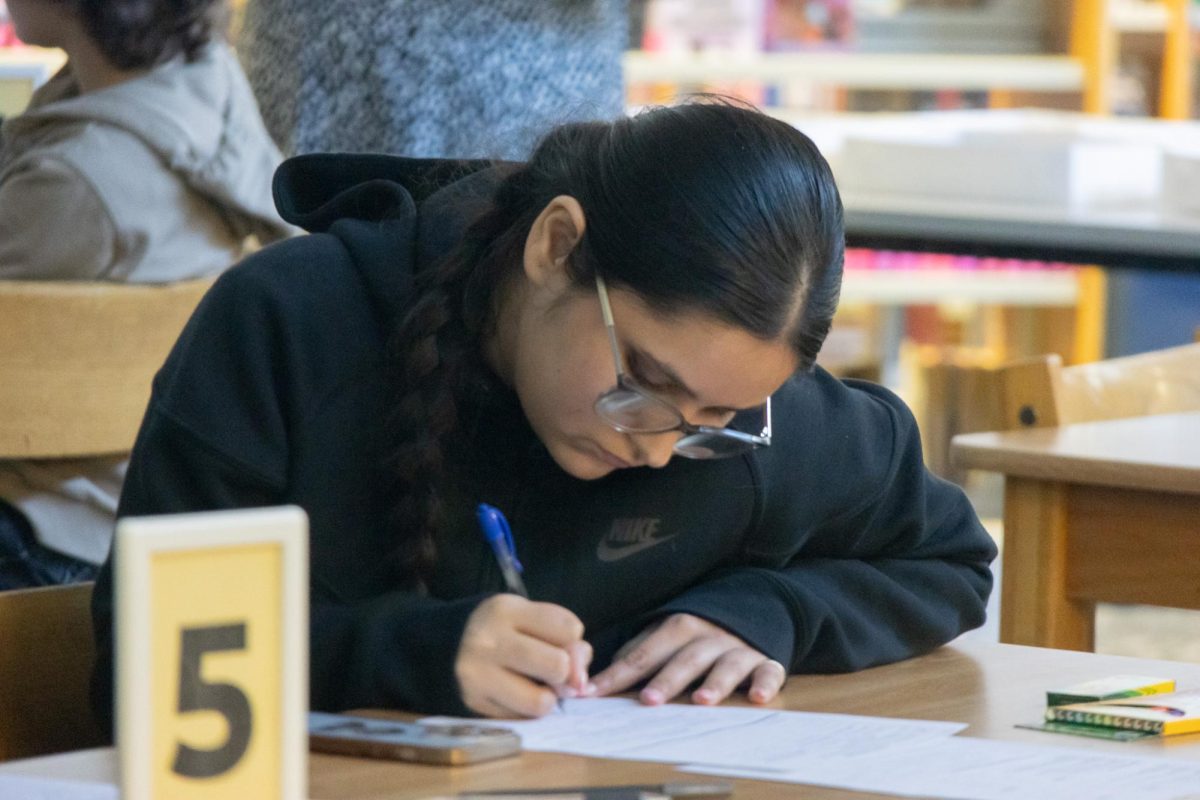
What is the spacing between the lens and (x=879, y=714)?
1174 millimetres

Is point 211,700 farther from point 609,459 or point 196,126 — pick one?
point 196,126

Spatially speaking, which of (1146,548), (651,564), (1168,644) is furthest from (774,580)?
(1168,644)

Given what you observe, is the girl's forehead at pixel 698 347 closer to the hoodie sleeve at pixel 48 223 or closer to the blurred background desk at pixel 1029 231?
the hoodie sleeve at pixel 48 223

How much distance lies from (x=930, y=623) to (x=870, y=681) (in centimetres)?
11

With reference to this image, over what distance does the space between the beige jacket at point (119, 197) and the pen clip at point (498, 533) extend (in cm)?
79

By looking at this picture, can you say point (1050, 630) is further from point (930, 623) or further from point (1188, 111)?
point (1188, 111)

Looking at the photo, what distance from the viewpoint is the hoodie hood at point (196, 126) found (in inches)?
83.4

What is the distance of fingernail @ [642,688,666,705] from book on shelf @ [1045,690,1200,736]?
0.80 feet

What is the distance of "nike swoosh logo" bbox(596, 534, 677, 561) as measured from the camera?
1350mm

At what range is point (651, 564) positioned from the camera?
1366 millimetres

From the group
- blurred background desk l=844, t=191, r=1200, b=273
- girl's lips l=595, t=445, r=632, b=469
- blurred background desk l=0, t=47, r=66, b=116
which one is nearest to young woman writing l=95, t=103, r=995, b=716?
girl's lips l=595, t=445, r=632, b=469

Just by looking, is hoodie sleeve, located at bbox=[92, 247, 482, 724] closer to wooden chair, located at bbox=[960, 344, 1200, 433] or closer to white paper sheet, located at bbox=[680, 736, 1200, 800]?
white paper sheet, located at bbox=[680, 736, 1200, 800]

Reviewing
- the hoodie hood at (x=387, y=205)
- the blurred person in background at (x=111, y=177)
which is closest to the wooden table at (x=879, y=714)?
the hoodie hood at (x=387, y=205)

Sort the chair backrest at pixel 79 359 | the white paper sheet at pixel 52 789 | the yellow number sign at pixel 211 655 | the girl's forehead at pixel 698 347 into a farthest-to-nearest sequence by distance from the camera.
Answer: the chair backrest at pixel 79 359
the girl's forehead at pixel 698 347
the white paper sheet at pixel 52 789
the yellow number sign at pixel 211 655
